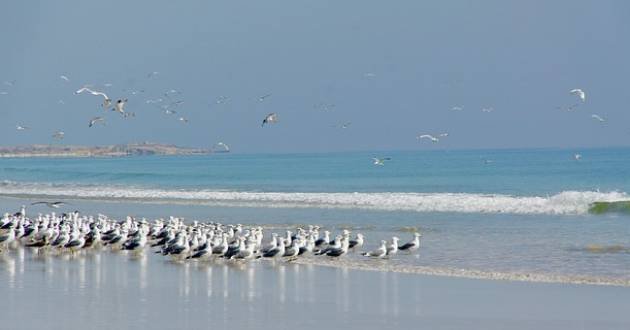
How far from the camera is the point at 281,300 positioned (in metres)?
17.6

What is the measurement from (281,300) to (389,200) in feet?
99.5

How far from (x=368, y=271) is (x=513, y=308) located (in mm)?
5630

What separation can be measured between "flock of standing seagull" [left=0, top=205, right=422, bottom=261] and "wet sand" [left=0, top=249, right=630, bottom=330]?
59.2 inches

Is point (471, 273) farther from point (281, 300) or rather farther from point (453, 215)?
point (453, 215)

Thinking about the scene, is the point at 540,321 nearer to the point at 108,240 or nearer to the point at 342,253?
the point at 342,253

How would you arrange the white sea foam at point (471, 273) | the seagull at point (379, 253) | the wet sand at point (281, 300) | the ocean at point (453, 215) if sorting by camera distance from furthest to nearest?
the seagull at point (379, 253) → the ocean at point (453, 215) → the white sea foam at point (471, 273) → the wet sand at point (281, 300)

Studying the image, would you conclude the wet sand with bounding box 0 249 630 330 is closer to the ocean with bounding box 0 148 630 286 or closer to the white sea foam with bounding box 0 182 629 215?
the ocean with bounding box 0 148 630 286

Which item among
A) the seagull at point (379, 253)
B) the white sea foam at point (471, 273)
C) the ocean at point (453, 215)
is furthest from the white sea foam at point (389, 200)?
the white sea foam at point (471, 273)

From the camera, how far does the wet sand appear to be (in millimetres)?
15430

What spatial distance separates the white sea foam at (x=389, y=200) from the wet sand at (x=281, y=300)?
2000cm

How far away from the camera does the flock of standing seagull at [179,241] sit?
2430cm

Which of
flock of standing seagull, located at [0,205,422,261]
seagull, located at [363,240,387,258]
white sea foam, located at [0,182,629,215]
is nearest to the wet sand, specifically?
flock of standing seagull, located at [0,205,422,261]

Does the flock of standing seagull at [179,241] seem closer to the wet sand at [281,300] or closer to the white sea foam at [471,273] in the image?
the white sea foam at [471,273]

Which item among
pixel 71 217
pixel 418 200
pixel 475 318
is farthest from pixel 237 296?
pixel 418 200
